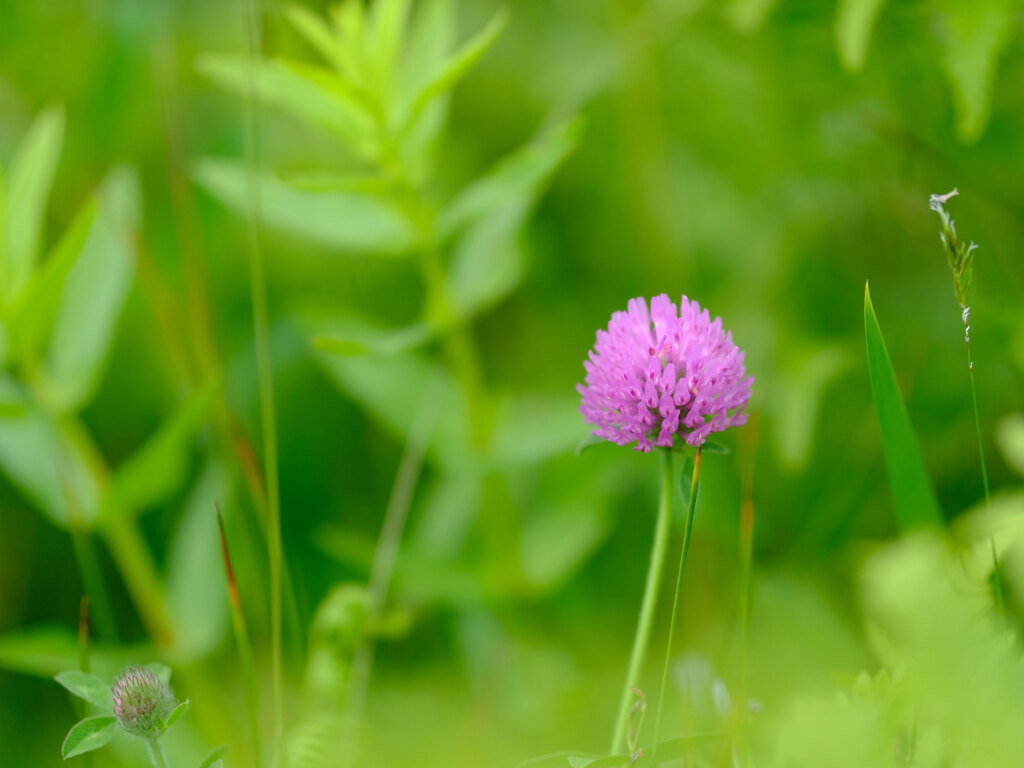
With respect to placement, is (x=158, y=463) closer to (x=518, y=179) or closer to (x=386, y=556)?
(x=386, y=556)

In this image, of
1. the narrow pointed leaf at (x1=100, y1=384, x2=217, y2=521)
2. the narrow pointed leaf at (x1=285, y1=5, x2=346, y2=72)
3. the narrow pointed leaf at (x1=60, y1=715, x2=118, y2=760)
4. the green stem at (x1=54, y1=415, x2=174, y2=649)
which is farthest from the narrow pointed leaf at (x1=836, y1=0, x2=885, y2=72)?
the green stem at (x1=54, y1=415, x2=174, y2=649)

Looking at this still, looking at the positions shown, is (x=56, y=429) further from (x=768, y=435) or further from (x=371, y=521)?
(x=768, y=435)

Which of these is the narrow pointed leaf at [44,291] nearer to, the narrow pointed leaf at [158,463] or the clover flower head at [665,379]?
the narrow pointed leaf at [158,463]

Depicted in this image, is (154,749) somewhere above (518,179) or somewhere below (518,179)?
below

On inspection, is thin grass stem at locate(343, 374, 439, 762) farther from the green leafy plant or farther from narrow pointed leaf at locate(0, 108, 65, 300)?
narrow pointed leaf at locate(0, 108, 65, 300)

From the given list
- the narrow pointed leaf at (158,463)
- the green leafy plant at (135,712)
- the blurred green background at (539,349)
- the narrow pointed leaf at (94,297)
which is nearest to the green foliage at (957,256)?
the blurred green background at (539,349)

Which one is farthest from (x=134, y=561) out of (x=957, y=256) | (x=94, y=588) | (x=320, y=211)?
(x=957, y=256)
